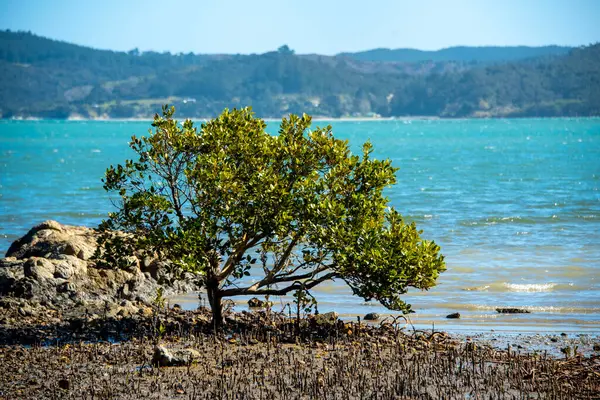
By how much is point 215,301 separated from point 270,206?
2.34 meters

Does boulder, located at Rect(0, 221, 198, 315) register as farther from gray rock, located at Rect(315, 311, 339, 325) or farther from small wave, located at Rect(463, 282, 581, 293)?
small wave, located at Rect(463, 282, 581, 293)

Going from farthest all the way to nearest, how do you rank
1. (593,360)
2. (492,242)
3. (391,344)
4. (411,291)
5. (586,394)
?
(492,242) < (411,291) < (391,344) < (593,360) < (586,394)

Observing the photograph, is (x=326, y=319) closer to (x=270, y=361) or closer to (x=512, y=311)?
(x=270, y=361)

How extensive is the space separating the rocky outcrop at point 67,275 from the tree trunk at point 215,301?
41.7 inches

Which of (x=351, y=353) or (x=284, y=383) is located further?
(x=351, y=353)

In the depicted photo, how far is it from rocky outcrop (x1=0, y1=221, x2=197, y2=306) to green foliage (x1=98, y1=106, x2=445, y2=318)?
201 cm

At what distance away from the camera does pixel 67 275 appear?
2197 cm

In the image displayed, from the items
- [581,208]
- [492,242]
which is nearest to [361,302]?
[492,242]

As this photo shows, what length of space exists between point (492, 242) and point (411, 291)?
12.2 metres

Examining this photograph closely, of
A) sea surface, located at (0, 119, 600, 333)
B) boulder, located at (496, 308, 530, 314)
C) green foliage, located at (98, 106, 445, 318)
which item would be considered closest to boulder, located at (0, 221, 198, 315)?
sea surface, located at (0, 119, 600, 333)

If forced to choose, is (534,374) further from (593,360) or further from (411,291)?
(411,291)

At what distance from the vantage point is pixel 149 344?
54.6 feet

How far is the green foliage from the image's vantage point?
1719cm

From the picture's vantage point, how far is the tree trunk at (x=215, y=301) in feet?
59.8
